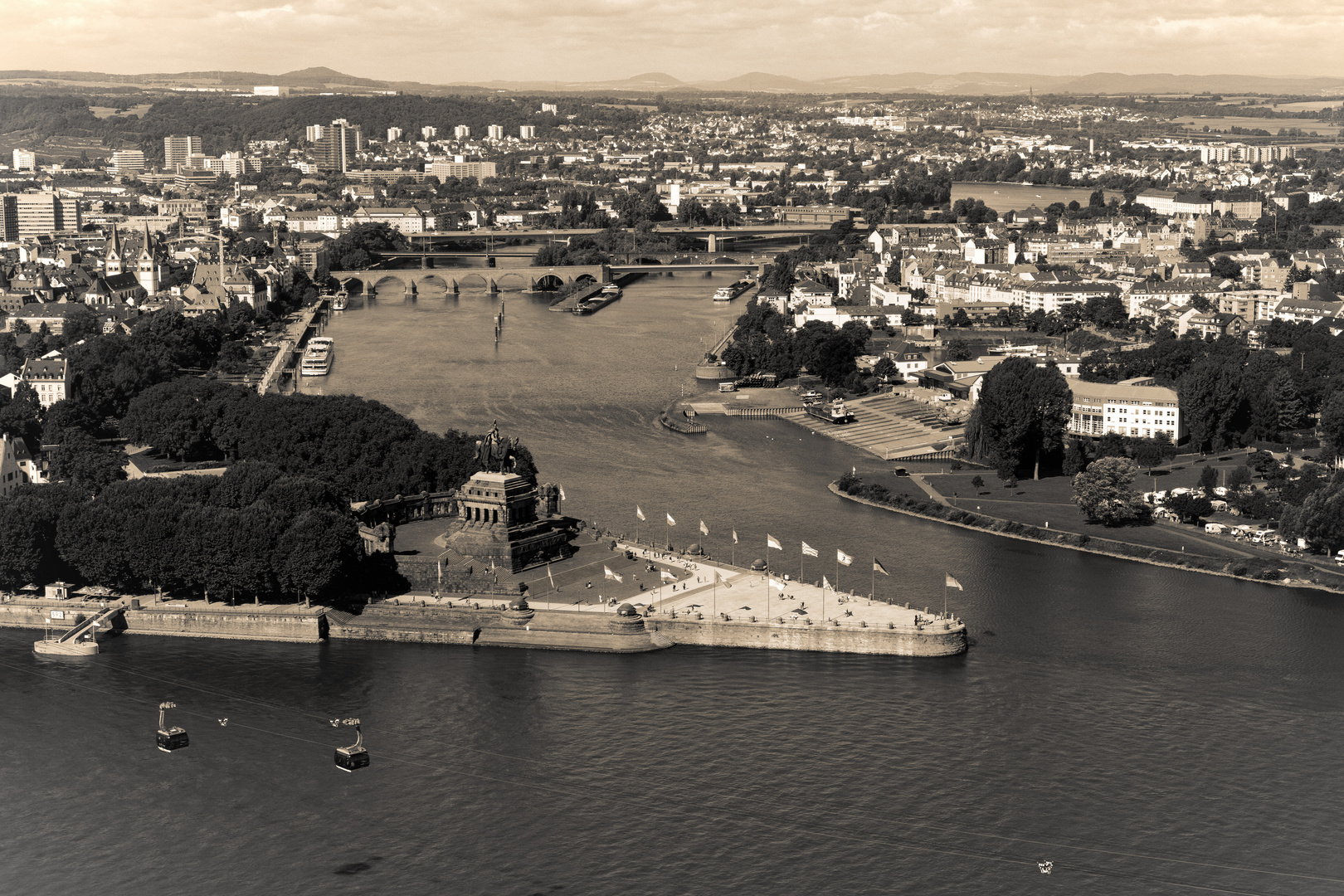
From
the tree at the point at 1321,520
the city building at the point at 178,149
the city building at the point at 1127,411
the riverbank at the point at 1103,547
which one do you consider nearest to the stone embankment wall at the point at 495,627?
the riverbank at the point at 1103,547

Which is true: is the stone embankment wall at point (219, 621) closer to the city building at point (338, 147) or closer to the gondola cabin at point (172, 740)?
the gondola cabin at point (172, 740)

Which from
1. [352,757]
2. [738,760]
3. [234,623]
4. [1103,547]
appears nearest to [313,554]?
[234,623]

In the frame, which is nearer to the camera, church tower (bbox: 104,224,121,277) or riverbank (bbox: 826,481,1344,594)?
riverbank (bbox: 826,481,1344,594)

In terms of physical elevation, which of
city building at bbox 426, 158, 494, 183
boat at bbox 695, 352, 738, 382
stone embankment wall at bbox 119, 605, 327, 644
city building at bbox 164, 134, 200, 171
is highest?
city building at bbox 164, 134, 200, 171

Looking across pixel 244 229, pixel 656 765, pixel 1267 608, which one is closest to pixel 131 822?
pixel 656 765

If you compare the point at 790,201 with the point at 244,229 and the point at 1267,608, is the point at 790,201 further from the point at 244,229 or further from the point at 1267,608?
the point at 1267,608

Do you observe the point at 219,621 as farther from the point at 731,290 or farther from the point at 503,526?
the point at 731,290

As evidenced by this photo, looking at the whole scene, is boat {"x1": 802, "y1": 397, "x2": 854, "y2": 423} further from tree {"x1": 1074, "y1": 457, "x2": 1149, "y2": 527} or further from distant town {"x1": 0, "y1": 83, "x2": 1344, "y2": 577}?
tree {"x1": 1074, "y1": 457, "x2": 1149, "y2": 527}

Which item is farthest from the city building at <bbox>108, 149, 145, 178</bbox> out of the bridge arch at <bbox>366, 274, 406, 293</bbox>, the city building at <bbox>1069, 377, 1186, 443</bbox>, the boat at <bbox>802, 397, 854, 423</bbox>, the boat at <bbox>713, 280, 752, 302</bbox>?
the city building at <bbox>1069, 377, 1186, 443</bbox>
